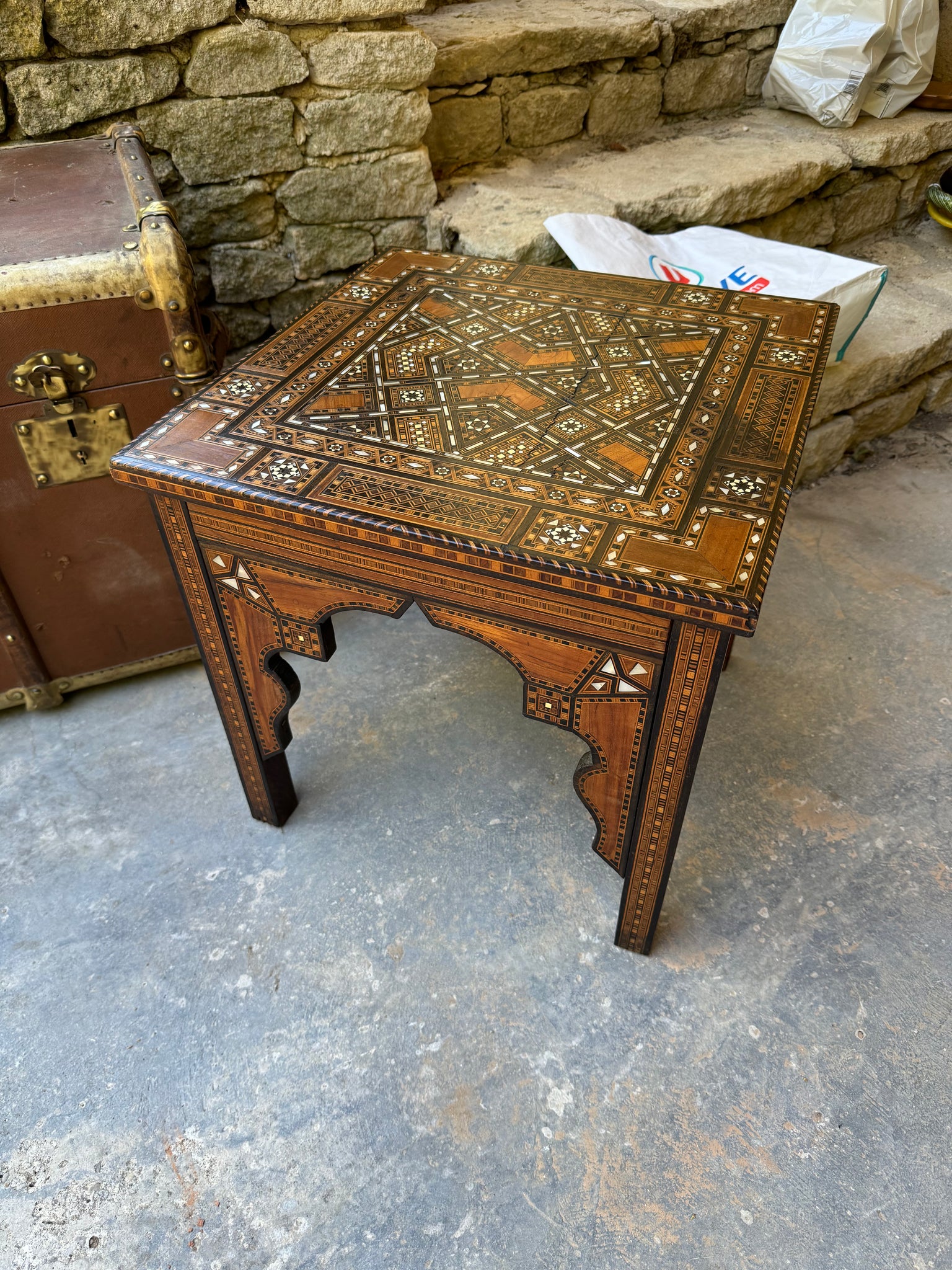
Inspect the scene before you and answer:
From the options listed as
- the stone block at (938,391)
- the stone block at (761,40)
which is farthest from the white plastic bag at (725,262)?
the stone block at (761,40)

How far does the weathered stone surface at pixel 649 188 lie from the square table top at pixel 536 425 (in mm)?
573

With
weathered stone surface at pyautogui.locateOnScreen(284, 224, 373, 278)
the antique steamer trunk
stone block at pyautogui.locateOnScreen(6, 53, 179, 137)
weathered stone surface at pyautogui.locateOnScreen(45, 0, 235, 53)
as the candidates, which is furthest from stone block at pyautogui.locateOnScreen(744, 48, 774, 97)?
the antique steamer trunk

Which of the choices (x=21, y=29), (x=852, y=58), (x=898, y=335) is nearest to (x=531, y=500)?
(x=21, y=29)

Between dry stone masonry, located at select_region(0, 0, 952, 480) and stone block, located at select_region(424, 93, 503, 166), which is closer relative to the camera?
dry stone masonry, located at select_region(0, 0, 952, 480)

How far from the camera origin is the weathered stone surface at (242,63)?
1.85 meters

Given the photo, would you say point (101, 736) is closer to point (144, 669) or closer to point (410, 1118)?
point (144, 669)

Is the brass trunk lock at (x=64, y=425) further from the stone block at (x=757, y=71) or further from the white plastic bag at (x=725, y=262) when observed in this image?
the stone block at (x=757, y=71)

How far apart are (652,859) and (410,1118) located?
0.56 metres

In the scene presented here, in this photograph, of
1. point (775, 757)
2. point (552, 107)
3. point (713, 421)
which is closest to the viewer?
point (713, 421)

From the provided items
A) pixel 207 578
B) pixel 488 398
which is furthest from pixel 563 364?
pixel 207 578

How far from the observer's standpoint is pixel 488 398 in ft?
4.66

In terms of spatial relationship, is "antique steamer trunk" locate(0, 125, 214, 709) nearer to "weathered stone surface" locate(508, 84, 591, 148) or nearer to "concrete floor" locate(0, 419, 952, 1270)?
"concrete floor" locate(0, 419, 952, 1270)

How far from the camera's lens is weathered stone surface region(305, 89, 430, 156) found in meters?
2.02

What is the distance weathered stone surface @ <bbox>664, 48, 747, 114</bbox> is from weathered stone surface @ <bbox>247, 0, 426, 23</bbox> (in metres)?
1.21
